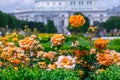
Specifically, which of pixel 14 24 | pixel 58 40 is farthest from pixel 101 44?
pixel 14 24

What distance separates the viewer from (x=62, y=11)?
334 ft

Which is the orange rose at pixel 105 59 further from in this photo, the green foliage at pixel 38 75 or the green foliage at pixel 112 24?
the green foliage at pixel 112 24

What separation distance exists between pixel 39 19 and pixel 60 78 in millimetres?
94692

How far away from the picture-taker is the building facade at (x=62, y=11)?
10094 centimetres

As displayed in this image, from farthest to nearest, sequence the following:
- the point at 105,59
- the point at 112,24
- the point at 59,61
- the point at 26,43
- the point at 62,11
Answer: the point at 62,11, the point at 112,24, the point at 26,43, the point at 105,59, the point at 59,61

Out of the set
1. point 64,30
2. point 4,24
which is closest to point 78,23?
point 4,24

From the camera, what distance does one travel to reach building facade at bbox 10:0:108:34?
100938 mm

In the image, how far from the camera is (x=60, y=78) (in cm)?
679

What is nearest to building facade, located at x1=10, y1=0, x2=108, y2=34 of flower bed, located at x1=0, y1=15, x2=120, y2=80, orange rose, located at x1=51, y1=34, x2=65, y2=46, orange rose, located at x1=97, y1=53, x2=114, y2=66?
flower bed, located at x1=0, y1=15, x2=120, y2=80

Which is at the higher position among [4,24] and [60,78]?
[60,78]

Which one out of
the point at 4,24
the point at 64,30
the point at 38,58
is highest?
the point at 38,58

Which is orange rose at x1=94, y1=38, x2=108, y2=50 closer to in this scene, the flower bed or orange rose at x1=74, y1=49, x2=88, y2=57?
the flower bed

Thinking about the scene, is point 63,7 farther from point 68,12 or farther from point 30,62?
point 30,62

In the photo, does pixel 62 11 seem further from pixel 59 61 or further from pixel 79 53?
pixel 59 61
